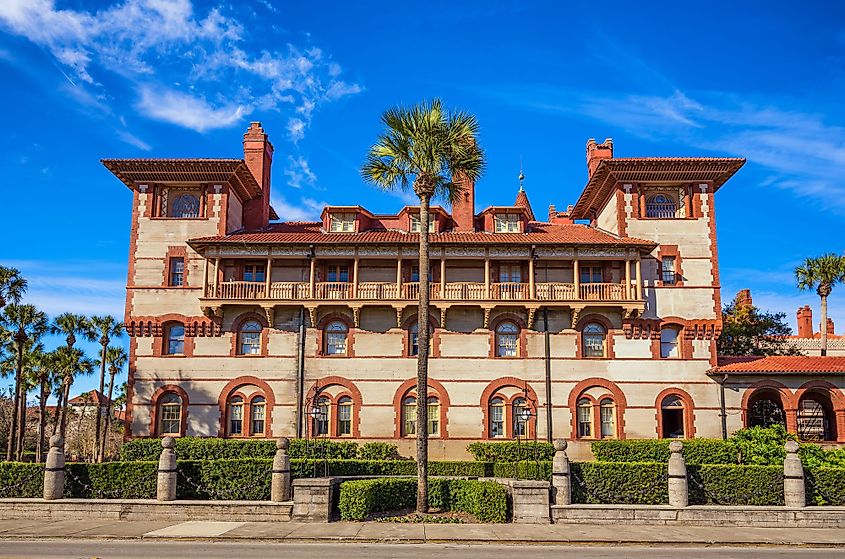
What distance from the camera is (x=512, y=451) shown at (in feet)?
107

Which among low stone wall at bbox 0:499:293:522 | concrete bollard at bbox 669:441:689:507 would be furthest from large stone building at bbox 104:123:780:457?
concrete bollard at bbox 669:441:689:507

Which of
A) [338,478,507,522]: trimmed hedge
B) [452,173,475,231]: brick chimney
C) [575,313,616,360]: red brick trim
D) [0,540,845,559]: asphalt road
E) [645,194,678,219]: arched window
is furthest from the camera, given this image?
[452,173,475,231]: brick chimney

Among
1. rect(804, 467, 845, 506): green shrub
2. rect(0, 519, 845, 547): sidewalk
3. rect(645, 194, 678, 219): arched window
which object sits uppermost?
rect(645, 194, 678, 219): arched window

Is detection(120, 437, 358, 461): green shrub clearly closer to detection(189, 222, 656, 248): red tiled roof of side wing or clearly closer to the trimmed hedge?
detection(189, 222, 656, 248): red tiled roof of side wing

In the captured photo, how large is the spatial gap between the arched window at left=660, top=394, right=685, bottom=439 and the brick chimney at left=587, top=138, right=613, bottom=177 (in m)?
13.1

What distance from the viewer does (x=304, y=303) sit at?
35.1 meters

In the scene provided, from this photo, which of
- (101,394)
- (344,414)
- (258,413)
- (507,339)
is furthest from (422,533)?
(101,394)

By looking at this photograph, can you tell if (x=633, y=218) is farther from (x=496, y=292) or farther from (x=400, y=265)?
(x=400, y=265)

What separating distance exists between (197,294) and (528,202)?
23679mm

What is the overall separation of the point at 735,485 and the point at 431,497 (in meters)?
8.84

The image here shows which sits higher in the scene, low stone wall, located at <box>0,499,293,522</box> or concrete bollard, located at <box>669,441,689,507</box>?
concrete bollard, located at <box>669,441,689,507</box>

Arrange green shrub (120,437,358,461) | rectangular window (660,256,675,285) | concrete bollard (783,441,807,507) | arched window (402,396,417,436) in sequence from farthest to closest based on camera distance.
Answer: rectangular window (660,256,675,285), arched window (402,396,417,436), green shrub (120,437,358,461), concrete bollard (783,441,807,507)

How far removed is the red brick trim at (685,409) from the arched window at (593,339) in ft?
10.4

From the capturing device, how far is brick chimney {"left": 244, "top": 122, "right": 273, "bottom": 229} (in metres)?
41.2
